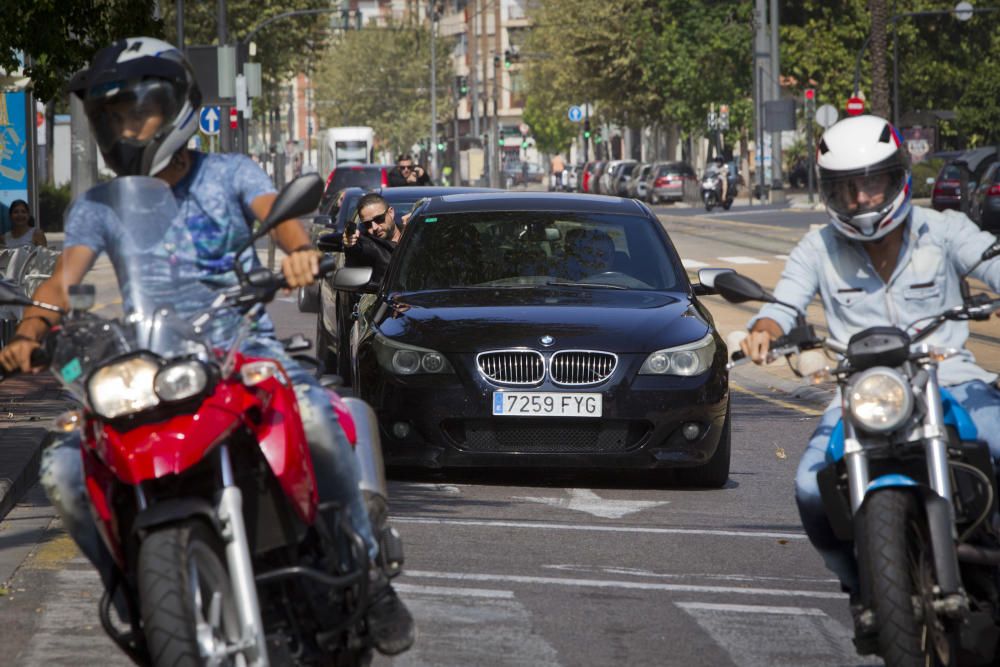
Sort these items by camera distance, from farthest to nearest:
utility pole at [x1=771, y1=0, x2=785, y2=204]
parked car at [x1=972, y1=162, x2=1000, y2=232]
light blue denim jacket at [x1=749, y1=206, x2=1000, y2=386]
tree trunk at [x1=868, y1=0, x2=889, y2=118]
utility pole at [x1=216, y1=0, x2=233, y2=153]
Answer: utility pole at [x1=771, y1=0, x2=785, y2=204] < tree trunk at [x1=868, y1=0, x2=889, y2=118] < utility pole at [x1=216, y1=0, x2=233, y2=153] < parked car at [x1=972, y1=162, x2=1000, y2=232] < light blue denim jacket at [x1=749, y1=206, x2=1000, y2=386]

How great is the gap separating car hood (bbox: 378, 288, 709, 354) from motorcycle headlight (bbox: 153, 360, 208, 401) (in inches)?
217

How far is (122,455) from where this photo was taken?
4.48 m

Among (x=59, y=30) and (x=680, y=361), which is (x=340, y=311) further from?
(x=680, y=361)

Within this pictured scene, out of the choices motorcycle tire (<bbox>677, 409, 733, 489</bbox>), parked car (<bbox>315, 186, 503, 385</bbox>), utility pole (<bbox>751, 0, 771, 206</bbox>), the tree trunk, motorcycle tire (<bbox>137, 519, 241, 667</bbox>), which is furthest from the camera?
utility pole (<bbox>751, 0, 771, 206</bbox>)

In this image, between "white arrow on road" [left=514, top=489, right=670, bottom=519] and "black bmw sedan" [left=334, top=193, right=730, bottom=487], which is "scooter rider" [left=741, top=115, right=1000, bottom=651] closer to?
"white arrow on road" [left=514, top=489, right=670, bottom=519]

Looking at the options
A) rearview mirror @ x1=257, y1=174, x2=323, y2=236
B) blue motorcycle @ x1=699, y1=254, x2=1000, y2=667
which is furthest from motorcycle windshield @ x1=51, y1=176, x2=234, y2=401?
blue motorcycle @ x1=699, y1=254, x2=1000, y2=667

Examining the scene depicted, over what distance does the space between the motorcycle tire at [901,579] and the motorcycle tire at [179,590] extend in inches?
61.1

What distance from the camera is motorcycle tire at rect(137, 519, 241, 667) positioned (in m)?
4.38

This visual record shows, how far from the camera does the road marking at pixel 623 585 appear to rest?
24.2 feet

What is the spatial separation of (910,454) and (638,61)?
81.1m

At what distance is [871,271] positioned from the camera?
5.76 metres

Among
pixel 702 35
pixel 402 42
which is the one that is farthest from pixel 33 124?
pixel 402 42

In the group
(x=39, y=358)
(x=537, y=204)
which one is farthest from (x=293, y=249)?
(x=537, y=204)

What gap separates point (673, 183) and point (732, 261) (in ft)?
120
